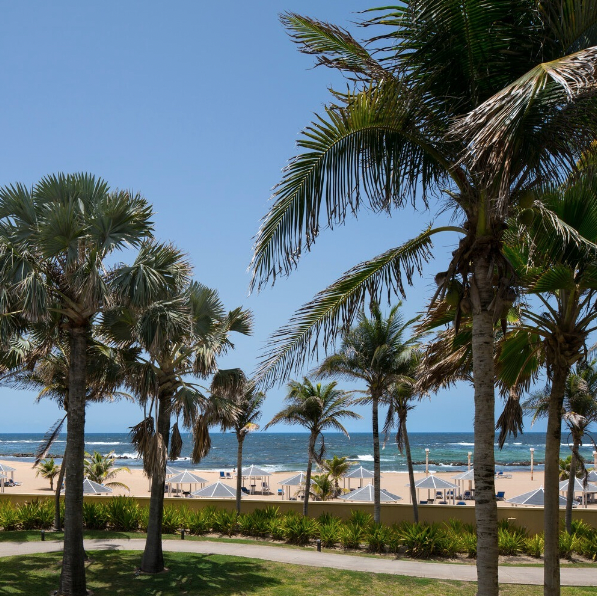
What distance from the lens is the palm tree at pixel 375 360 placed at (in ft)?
73.6

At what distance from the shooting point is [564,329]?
8391 mm

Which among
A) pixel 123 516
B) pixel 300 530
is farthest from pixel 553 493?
pixel 123 516

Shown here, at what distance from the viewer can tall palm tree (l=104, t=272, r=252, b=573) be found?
13.0 meters

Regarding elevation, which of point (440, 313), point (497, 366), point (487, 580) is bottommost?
point (487, 580)

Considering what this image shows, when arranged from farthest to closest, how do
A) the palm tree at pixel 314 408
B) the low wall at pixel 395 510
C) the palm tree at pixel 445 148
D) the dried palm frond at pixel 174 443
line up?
the palm tree at pixel 314 408
the low wall at pixel 395 510
the dried palm frond at pixel 174 443
the palm tree at pixel 445 148

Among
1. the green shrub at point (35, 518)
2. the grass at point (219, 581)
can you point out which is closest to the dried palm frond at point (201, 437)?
the grass at point (219, 581)

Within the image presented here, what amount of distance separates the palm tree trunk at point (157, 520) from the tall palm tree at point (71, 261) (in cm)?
→ 230

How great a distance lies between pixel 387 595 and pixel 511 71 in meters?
11.1

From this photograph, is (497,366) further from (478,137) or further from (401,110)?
(478,137)

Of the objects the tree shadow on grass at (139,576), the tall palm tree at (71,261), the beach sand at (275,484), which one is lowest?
the beach sand at (275,484)

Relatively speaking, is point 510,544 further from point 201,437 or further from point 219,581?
point 201,437

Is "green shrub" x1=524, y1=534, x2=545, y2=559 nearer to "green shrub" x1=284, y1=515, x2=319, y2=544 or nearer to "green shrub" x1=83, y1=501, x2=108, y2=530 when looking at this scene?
"green shrub" x1=284, y1=515, x2=319, y2=544

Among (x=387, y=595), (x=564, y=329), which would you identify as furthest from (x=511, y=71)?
(x=387, y=595)

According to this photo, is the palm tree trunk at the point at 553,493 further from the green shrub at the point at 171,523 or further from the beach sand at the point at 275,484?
the beach sand at the point at 275,484
